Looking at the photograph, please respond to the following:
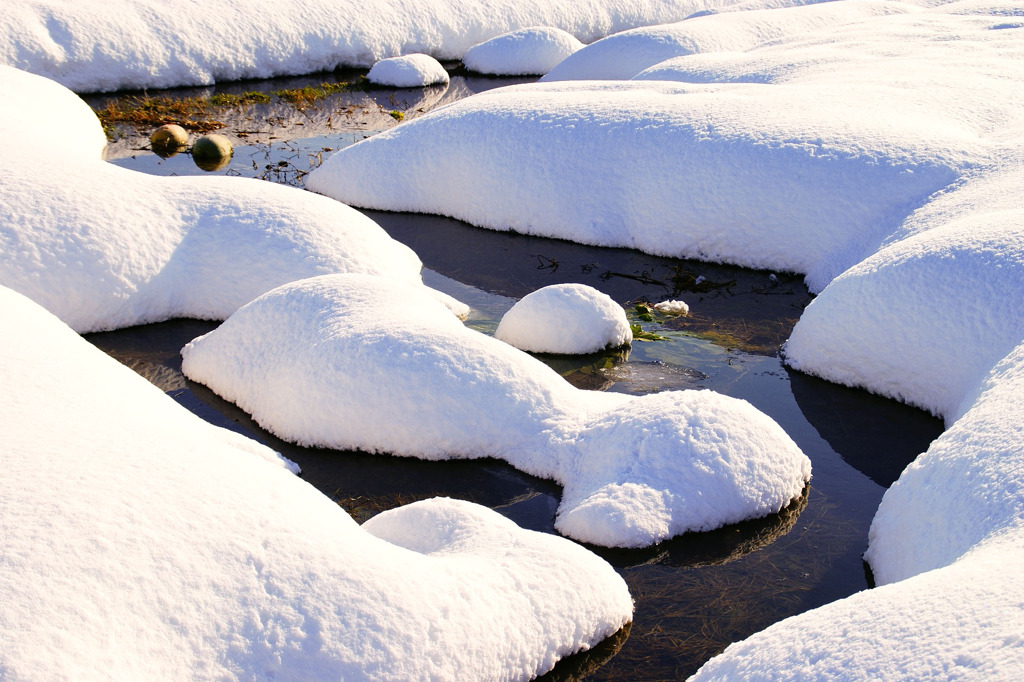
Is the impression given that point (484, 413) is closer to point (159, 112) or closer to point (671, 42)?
point (159, 112)

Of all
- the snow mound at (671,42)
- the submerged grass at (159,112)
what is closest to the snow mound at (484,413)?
the submerged grass at (159,112)

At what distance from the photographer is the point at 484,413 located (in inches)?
176

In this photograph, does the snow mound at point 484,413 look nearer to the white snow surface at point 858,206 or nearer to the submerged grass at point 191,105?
the white snow surface at point 858,206

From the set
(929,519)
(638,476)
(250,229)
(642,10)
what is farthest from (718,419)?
(642,10)

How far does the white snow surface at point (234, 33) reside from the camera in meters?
11.8

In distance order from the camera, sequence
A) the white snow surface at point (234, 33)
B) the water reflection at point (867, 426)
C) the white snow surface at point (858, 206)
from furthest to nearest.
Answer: the white snow surface at point (234, 33)
the water reflection at point (867, 426)
the white snow surface at point (858, 206)

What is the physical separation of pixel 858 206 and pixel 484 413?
3.61 metres

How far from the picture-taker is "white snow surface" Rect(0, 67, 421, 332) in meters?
5.72

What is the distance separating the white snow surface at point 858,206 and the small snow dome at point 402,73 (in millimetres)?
2662

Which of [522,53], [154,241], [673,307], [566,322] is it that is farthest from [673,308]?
[522,53]

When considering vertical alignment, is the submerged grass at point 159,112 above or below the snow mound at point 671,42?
below

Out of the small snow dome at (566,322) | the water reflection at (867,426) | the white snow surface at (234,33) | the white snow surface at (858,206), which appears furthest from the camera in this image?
the white snow surface at (234,33)

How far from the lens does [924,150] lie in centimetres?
696

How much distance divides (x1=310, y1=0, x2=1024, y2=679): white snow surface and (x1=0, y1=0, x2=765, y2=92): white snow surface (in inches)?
169
